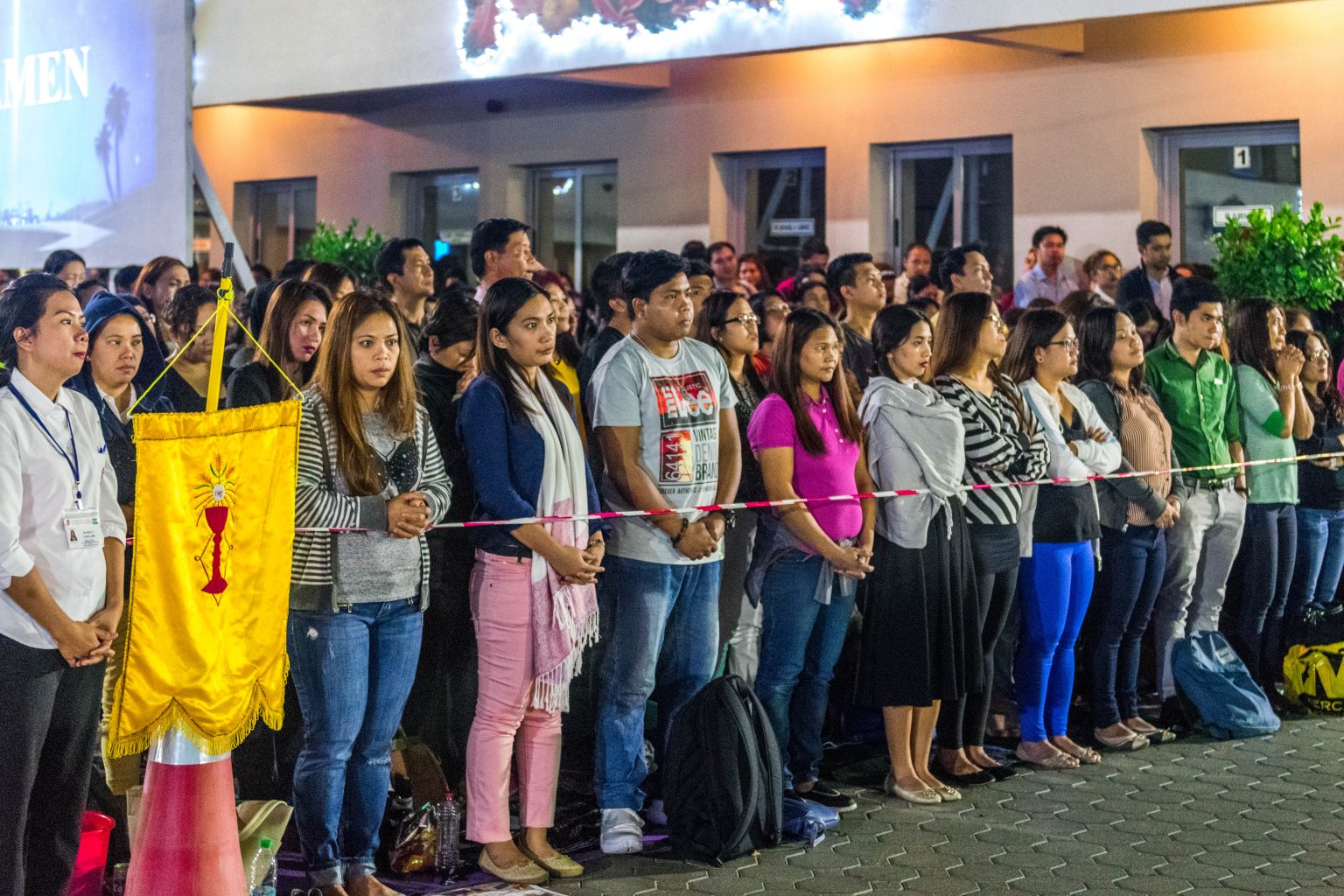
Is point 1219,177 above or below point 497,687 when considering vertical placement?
above

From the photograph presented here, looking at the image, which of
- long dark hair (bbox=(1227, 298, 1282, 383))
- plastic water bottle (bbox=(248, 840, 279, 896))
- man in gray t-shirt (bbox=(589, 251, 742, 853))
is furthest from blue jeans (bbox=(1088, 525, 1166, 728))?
plastic water bottle (bbox=(248, 840, 279, 896))

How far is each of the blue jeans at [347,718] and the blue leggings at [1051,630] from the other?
2.94 m

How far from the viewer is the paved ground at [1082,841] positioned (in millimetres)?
5145

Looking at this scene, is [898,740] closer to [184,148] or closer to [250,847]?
[250,847]

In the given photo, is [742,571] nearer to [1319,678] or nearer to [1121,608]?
[1121,608]

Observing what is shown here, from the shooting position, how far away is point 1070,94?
40.0 feet

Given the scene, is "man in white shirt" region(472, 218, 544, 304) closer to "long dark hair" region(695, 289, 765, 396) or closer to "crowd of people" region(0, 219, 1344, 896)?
"crowd of people" region(0, 219, 1344, 896)

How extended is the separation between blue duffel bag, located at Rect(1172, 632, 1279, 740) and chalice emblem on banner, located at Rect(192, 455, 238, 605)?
4696 millimetres

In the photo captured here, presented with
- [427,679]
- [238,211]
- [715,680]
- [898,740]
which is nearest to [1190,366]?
[898,740]

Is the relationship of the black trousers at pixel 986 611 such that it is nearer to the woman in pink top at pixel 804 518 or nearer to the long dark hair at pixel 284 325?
the woman in pink top at pixel 804 518

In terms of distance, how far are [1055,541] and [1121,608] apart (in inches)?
26.0

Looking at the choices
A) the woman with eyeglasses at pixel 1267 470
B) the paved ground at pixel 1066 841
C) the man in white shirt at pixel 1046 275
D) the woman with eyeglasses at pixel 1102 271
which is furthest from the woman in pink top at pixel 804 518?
the man in white shirt at pixel 1046 275

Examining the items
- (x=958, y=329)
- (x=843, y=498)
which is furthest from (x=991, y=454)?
(x=843, y=498)

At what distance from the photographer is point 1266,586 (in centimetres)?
801
